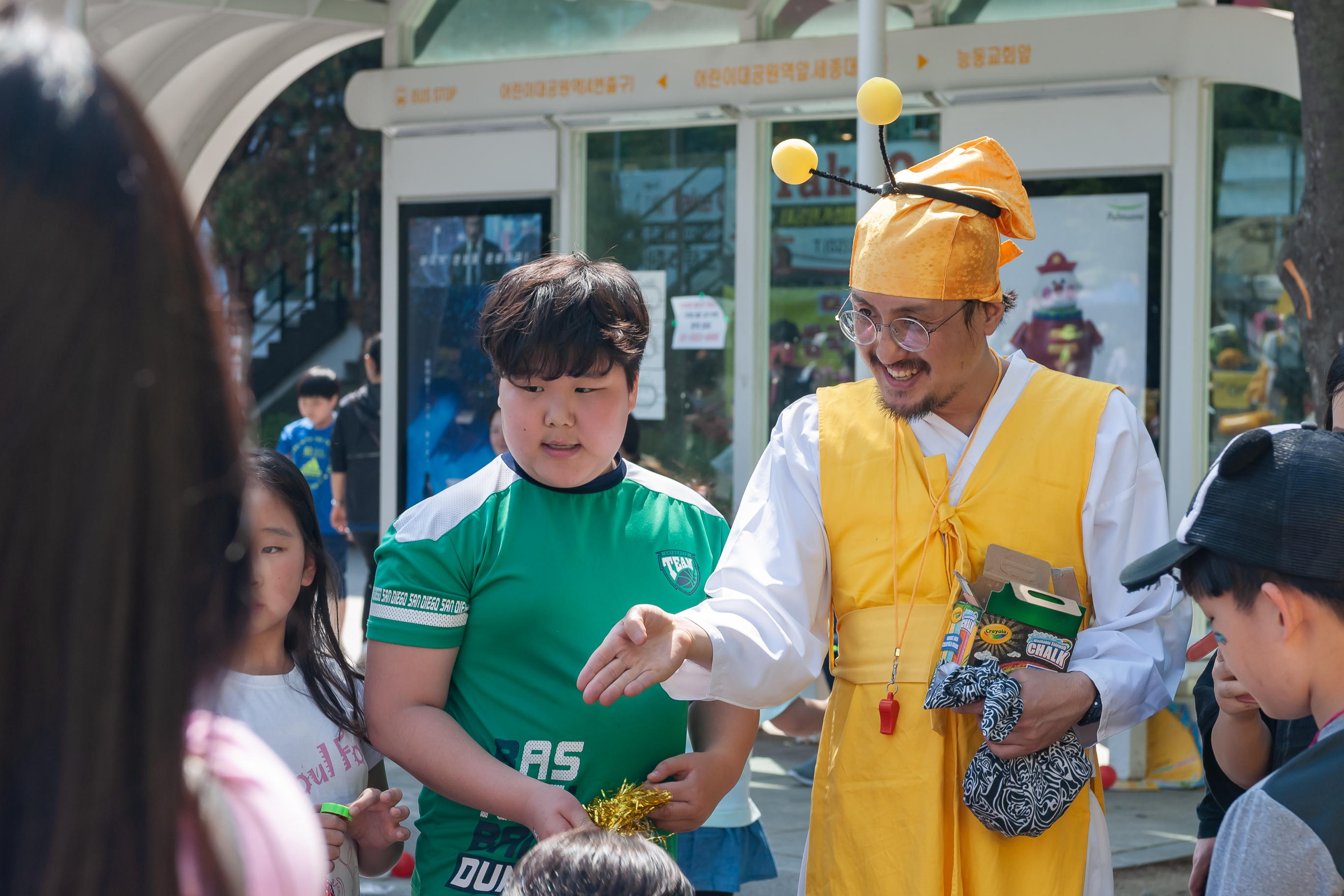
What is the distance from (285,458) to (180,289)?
6.29 ft

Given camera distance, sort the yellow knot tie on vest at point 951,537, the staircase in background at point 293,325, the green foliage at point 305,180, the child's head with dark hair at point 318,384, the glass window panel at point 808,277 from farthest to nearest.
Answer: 1. the staircase in background at point 293,325
2. the green foliage at point 305,180
3. the child's head with dark hair at point 318,384
4. the glass window panel at point 808,277
5. the yellow knot tie on vest at point 951,537

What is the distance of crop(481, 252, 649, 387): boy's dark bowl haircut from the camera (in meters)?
2.07

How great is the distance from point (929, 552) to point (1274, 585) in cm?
64

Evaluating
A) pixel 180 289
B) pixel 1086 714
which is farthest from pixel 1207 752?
pixel 180 289

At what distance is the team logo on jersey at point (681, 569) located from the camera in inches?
83.9

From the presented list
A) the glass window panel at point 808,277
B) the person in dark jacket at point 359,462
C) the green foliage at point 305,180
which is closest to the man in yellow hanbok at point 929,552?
the glass window panel at point 808,277

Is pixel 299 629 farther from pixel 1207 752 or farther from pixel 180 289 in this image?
pixel 180 289

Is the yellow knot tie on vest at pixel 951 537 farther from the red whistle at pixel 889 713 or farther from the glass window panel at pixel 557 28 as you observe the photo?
the glass window panel at pixel 557 28

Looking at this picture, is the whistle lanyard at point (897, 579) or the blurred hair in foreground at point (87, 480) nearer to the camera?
the blurred hair in foreground at point (87, 480)

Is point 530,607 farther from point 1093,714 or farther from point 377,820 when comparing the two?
point 1093,714

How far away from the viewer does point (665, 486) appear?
7.33 feet

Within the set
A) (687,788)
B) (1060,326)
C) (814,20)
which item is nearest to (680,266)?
(814,20)

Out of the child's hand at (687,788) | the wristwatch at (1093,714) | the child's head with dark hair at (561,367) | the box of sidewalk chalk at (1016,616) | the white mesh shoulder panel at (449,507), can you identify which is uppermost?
the child's head with dark hair at (561,367)

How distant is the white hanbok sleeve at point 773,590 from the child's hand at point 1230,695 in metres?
0.60
